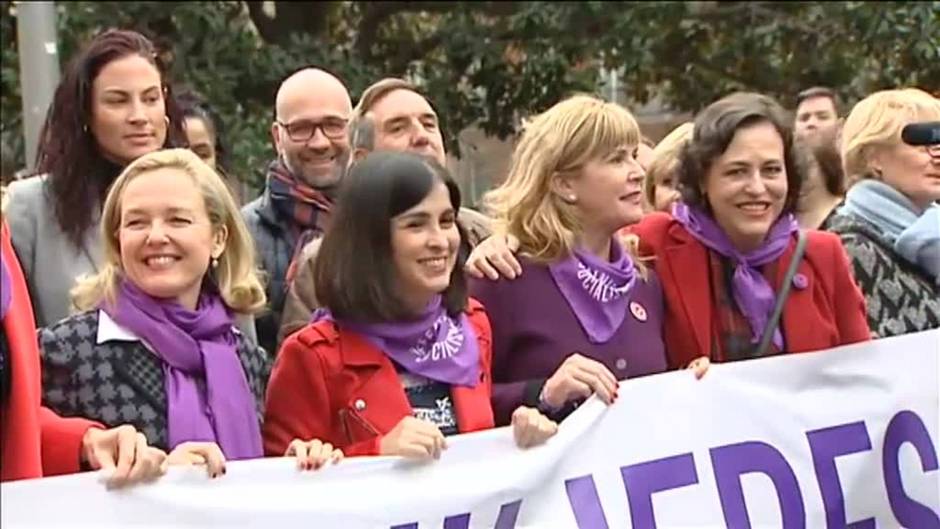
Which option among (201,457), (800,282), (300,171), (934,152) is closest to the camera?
(201,457)

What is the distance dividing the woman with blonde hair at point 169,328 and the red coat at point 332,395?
0.05 meters

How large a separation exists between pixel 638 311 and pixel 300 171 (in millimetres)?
1245

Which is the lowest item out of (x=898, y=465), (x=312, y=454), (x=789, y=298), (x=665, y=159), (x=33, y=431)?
(x=898, y=465)

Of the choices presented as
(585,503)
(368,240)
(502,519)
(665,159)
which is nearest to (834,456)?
(585,503)

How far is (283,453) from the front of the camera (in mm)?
3625

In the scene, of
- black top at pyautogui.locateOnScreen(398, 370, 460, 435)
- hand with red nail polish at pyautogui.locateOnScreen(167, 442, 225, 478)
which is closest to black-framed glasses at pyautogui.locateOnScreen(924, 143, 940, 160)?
black top at pyautogui.locateOnScreen(398, 370, 460, 435)

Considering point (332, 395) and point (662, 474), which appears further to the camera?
point (662, 474)

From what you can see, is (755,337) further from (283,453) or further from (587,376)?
(283,453)

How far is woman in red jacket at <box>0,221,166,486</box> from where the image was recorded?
9.48 feet

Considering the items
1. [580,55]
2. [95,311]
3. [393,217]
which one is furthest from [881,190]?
[580,55]

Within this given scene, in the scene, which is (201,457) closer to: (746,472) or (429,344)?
(429,344)

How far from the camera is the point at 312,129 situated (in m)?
Result: 4.94

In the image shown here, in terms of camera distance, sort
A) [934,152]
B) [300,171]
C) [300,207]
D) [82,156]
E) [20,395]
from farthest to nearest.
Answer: [300,171] < [300,207] < [934,152] < [82,156] < [20,395]

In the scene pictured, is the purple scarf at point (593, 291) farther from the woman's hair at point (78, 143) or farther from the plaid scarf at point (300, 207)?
the woman's hair at point (78, 143)
